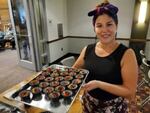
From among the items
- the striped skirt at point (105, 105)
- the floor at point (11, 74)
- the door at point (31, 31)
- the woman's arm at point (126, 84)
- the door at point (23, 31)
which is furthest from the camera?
the door at point (23, 31)

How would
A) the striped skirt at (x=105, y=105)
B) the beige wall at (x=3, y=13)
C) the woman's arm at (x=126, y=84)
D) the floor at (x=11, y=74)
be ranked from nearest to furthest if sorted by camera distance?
the woman's arm at (x=126, y=84) < the striped skirt at (x=105, y=105) < the floor at (x=11, y=74) < the beige wall at (x=3, y=13)

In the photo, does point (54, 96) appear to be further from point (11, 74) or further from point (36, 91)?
point (11, 74)

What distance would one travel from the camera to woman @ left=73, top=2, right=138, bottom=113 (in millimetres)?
826

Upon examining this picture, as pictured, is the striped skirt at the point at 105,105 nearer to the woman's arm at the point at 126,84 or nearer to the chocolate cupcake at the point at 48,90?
the woman's arm at the point at 126,84

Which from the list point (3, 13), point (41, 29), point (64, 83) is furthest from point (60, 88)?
point (3, 13)

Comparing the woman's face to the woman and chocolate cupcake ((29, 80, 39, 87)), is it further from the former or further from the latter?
chocolate cupcake ((29, 80, 39, 87))

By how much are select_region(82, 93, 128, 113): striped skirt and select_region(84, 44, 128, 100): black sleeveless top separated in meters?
0.03

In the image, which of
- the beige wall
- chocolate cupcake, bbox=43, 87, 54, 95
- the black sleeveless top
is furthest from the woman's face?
the beige wall

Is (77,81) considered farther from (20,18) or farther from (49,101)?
(20,18)

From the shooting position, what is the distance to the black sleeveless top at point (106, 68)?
2.90ft

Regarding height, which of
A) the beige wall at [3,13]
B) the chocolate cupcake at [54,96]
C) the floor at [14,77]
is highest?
the beige wall at [3,13]

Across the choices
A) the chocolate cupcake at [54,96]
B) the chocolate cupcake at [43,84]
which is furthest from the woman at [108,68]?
the chocolate cupcake at [43,84]

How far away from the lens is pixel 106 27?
880mm

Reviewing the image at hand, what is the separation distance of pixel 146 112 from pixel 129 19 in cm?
273
